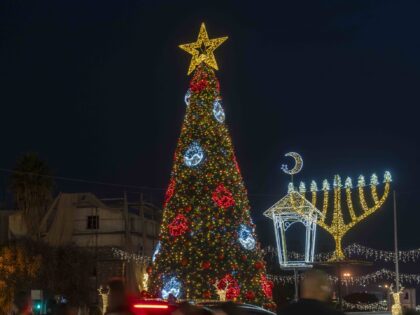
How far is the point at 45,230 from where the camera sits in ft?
199

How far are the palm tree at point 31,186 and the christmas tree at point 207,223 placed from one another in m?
15.6

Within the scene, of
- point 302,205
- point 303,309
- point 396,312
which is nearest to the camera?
point 303,309

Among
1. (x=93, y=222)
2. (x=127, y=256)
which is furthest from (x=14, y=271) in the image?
(x=93, y=222)

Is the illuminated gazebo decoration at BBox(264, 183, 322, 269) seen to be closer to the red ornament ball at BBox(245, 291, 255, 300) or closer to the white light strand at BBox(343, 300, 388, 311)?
the red ornament ball at BBox(245, 291, 255, 300)

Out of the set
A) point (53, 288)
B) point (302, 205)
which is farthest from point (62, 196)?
point (302, 205)

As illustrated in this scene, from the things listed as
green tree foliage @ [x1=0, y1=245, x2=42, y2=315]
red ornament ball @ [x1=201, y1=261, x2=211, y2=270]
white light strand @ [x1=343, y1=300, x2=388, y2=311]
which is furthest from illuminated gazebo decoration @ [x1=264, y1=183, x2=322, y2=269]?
green tree foliage @ [x1=0, y1=245, x2=42, y2=315]

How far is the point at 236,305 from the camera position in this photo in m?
10.1

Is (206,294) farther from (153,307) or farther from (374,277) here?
(374,277)

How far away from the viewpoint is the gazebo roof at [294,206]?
4547cm

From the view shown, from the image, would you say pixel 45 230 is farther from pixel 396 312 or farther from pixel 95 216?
pixel 396 312

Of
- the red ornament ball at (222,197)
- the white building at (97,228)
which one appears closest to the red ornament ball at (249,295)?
the red ornament ball at (222,197)

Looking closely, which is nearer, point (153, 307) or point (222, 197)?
point (153, 307)

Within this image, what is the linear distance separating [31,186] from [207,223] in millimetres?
18486

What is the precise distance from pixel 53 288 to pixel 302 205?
14.9m
